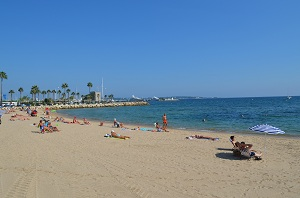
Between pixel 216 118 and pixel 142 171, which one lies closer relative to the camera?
pixel 142 171

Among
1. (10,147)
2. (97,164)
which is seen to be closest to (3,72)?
(10,147)

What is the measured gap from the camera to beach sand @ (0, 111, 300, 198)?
6.82 meters

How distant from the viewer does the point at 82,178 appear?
7.82 m

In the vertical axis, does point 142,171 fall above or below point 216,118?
above

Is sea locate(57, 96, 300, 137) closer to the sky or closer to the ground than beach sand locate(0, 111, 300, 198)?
closer to the ground

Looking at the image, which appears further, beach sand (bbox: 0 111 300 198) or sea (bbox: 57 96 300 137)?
sea (bbox: 57 96 300 137)

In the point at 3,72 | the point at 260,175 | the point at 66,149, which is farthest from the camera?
the point at 3,72

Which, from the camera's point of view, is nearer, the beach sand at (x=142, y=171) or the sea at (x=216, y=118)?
the beach sand at (x=142, y=171)

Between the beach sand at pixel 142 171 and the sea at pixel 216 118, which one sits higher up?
the beach sand at pixel 142 171

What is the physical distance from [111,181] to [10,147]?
24.5 feet

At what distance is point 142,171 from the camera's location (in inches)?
345

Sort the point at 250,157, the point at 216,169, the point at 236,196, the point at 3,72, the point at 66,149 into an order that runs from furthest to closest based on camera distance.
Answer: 1. the point at 3,72
2. the point at 66,149
3. the point at 250,157
4. the point at 216,169
5. the point at 236,196

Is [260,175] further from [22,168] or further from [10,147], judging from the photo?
[10,147]

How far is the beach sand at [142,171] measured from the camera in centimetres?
682
